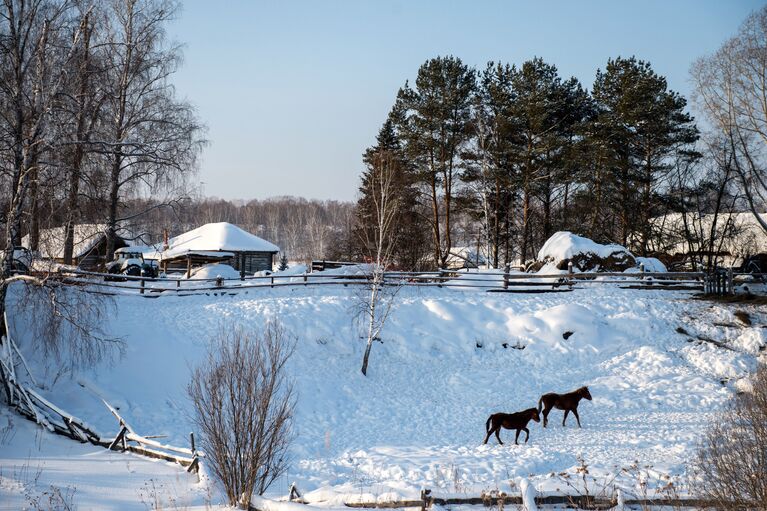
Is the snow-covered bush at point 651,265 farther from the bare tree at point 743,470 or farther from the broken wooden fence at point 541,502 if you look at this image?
the broken wooden fence at point 541,502

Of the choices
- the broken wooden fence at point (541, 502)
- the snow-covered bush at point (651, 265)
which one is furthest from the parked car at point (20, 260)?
the snow-covered bush at point (651, 265)

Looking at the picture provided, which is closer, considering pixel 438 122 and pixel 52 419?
pixel 52 419

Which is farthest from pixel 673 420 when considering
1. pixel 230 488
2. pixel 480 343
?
pixel 230 488

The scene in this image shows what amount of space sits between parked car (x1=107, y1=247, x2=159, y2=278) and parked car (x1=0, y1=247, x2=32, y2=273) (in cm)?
1507

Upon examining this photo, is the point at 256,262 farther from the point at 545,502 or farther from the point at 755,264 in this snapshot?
the point at 545,502

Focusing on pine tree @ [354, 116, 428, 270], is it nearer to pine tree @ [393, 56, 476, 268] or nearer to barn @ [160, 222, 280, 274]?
pine tree @ [393, 56, 476, 268]

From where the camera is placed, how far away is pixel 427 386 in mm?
18234

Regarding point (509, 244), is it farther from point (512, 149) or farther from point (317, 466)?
point (317, 466)

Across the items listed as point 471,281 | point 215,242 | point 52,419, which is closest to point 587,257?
point 471,281

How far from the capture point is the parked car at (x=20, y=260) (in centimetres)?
1178

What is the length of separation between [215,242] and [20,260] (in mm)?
23725

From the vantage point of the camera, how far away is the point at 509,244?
1489 inches

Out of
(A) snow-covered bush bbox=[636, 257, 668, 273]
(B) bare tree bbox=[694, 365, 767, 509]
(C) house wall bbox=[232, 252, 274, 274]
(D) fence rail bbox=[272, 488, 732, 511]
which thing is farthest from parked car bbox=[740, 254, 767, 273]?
(C) house wall bbox=[232, 252, 274, 274]

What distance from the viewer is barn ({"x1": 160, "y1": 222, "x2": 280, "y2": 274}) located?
119 ft
